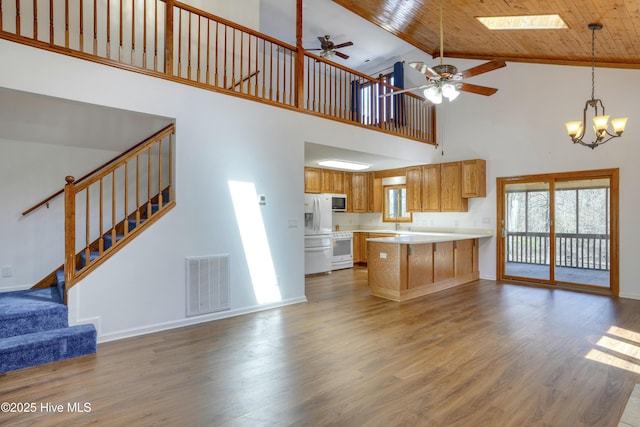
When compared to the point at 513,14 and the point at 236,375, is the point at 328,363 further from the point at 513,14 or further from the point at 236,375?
the point at 513,14

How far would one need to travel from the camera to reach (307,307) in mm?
4793

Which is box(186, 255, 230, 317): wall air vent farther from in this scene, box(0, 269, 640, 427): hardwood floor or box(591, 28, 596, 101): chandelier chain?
box(591, 28, 596, 101): chandelier chain

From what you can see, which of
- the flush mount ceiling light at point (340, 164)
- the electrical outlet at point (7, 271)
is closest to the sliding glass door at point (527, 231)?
the flush mount ceiling light at point (340, 164)

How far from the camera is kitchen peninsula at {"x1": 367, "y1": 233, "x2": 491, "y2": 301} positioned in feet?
17.1

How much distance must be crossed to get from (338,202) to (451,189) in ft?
8.23

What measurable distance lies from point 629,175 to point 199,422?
669 cm

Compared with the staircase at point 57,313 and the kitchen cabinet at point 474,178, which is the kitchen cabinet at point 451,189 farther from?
the staircase at point 57,313

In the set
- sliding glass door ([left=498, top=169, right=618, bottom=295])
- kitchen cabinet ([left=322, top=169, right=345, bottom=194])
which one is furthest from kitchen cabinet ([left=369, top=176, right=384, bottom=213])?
sliding glass door ([left=498, top=169, right=618, bottom=295])

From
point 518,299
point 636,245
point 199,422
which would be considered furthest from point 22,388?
point 636,245

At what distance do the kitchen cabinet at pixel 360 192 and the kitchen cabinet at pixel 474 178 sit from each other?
2.62 m

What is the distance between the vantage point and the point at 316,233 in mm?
7203

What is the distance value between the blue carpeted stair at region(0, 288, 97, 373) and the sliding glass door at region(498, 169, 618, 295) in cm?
677

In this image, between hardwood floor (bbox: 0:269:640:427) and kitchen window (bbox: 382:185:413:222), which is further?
kitchen window (bbox: 382:185:413:222)

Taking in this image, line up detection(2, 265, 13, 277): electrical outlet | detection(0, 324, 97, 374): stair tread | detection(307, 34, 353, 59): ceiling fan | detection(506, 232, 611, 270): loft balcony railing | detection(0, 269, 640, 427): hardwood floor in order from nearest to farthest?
detection(0, 269, 640, 427): hardwood floor → detection(0, 324, 97, 374): stair tread → detection(2, 265, 13, 277): electrical outlet → detection(506, 232, 611, 270): loft balcony railing → detection(307, 34, 353, 59): ceiling fan
